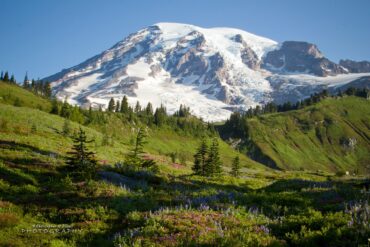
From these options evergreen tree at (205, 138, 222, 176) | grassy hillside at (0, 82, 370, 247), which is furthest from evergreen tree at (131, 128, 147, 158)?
grassy hillside at (0, 82, 370, 247)

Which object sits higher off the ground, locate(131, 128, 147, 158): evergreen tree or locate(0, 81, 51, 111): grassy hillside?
locate(0, 81, 51, 111): grassy hillside

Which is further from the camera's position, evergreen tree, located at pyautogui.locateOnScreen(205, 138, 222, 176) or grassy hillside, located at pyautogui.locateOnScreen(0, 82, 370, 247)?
evergreen tree, located at pyautogui.locateOnScreen(205, 138, 222, 176)

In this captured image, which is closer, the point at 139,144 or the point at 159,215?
the point at 159,215

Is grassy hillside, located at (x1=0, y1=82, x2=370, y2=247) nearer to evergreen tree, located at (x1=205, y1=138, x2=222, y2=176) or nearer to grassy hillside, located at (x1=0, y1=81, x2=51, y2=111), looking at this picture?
evergreen tree, located at (x1=205, y1=138, x2=222, y2=176)

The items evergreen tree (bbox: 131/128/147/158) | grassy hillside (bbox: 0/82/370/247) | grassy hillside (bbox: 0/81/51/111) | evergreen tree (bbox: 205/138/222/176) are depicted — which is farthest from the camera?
grassy hillside (bbox: 0/81/51/111)

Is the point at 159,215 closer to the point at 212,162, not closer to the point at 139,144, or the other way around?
the point at 139,144

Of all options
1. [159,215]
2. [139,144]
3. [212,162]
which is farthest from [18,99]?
[159,215]

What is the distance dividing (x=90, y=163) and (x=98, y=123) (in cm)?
17684

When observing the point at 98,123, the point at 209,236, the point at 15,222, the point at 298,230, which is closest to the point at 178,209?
the point at 209,236

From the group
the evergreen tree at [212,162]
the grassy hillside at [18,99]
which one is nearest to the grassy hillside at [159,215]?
the evergreen tree at [212,162]

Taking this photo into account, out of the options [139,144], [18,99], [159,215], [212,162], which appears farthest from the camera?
[18,99]

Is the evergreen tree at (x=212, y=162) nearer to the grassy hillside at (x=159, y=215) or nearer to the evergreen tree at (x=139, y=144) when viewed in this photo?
the evergreen tree at (x=139, y=144)

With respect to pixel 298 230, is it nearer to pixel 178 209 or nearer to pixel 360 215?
pixel 360 215

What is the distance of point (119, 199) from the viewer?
16.0 m
